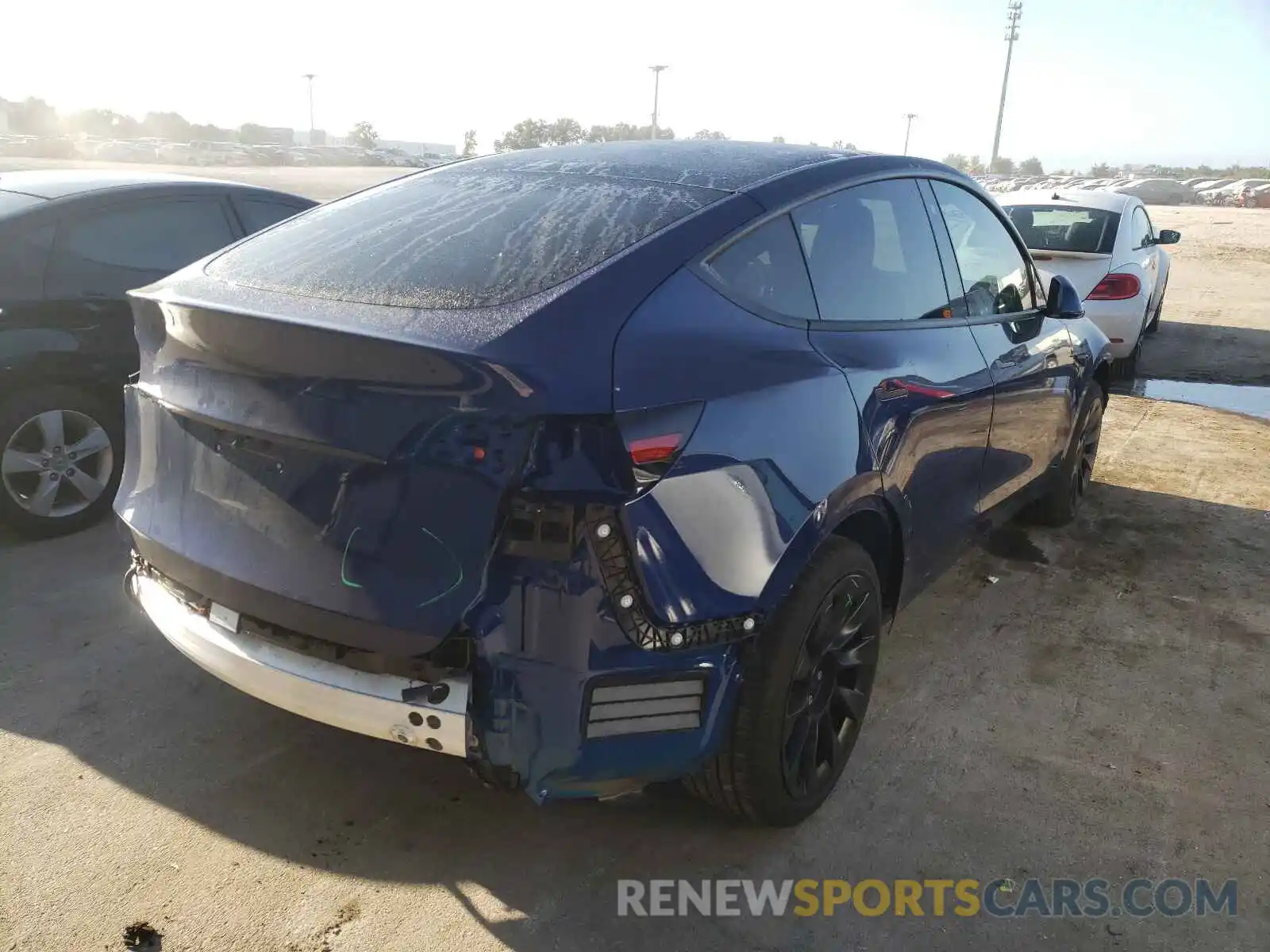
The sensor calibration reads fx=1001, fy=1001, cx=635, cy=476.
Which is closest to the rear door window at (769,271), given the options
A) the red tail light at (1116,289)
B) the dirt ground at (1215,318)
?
the red tail light at (1116,289)

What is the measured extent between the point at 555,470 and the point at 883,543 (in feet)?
4.64

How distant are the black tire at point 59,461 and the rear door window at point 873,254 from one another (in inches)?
133

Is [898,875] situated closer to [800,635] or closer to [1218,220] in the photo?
[800,635]

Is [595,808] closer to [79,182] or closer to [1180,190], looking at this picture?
[79,182]

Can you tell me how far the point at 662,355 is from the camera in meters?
2.17

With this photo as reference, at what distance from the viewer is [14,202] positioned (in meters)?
4.54

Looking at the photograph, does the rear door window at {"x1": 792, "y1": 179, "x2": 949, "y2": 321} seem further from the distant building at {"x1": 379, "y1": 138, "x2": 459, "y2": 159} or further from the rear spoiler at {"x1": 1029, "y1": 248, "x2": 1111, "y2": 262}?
the distant building at {"x1": 379, "y1": 138, "x2": 459, "y2": 159}

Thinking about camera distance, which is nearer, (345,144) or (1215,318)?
(1215,318)

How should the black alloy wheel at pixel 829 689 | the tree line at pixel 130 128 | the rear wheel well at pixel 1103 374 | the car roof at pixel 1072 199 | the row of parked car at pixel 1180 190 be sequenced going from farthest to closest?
1. the tree line at pixel 130 128
2. the row of parked car at pixel 1180 190
3. the car roof at pixel 1072 199
4. the rear wheel well at pixel 1103 374
5. the black alloy wheel at pixel 829 689

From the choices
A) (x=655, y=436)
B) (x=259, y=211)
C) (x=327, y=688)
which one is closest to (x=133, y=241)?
(x=259, y=211)

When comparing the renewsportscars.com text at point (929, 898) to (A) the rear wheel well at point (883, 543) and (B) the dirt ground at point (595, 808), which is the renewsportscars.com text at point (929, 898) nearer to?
(B) the dirt ground at point (595, 808)

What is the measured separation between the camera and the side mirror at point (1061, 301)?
427 centimetres

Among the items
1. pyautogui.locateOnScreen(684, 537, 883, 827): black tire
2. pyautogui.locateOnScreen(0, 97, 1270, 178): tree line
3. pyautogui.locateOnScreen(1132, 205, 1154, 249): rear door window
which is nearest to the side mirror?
pyautogui.locateOnScreen(684, 537, 883, 827): black tire

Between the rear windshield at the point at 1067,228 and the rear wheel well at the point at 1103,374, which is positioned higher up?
the rear windshield at the point at 1067,228
